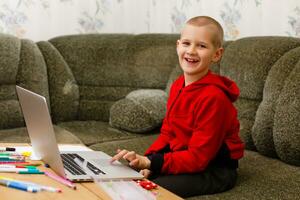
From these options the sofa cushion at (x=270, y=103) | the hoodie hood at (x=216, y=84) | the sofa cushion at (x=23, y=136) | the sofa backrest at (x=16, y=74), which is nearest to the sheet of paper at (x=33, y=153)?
the hoodie hood at (x=216, y=84)

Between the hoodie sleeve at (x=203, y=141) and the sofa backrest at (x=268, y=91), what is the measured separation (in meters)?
0.39

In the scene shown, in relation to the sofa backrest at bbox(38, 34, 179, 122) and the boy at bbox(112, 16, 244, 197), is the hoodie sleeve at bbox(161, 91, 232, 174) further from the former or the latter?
the sofa backrest at bbox(38, 34, 179, 122)

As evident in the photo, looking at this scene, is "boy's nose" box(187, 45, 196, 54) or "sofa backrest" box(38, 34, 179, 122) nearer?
"boy's nose" box(187, 45, 196, 54)

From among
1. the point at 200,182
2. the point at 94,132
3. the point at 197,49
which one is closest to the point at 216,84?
the point at 197,49

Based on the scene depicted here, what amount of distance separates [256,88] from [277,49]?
7.8 inches

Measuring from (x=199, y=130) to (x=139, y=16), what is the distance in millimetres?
1856

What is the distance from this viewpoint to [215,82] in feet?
5.37

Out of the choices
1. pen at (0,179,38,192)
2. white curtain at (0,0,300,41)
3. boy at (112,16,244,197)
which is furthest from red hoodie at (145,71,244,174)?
white curtain at (0,0,300,41)

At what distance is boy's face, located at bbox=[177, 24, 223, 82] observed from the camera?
5.38 feet

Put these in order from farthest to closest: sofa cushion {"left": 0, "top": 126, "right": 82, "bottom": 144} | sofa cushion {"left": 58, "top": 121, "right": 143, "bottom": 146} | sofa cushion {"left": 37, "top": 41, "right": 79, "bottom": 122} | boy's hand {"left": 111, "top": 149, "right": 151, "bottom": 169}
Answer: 1. sofa cushion {"left": 37, "top": 41, "right": 79, "bottom": 122}
2. sofa cushion {"left": 58, "top": 121, "right": 143, "bottom": 146}
3. sofa cushion {"left": 0, "top": 126, "right": 82, "bottom": 144}
4. boy's hand {"left": 111, "top": 149, "right": 151, "bottom": 169}

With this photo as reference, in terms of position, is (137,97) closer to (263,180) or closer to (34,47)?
(34,47)

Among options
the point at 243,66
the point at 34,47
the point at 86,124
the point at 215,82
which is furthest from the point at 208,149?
the point at 34,47

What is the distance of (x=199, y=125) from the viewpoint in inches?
62.3

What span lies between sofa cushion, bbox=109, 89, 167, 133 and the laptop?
95cm
